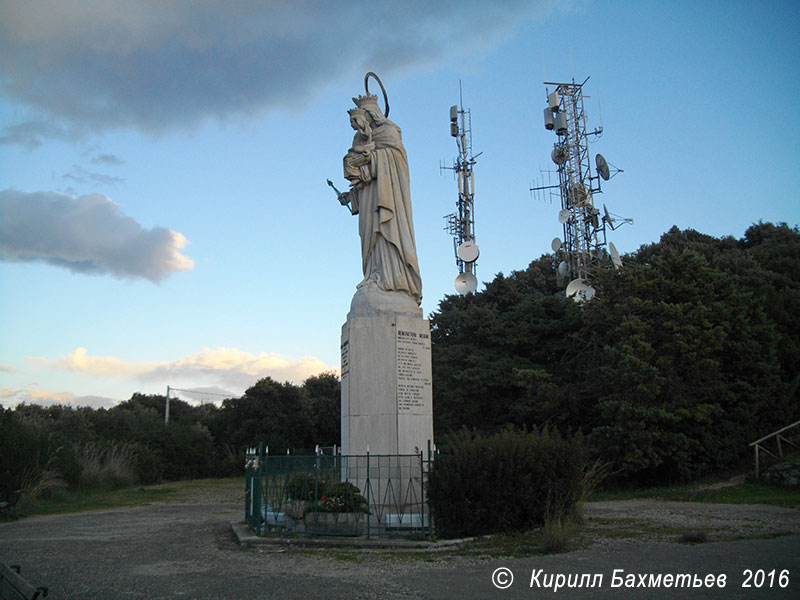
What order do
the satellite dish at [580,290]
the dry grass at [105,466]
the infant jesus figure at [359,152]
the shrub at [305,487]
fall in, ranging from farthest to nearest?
the satellite dish at [580,290] → the dry grass at [105,466] → the infant jesus figure at [359,152] → the shrub at [305,487]

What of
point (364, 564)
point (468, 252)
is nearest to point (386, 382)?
point (364, 564)

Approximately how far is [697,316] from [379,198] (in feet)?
38.9

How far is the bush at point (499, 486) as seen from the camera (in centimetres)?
982

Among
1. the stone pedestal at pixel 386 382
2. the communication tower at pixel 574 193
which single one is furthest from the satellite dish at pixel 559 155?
the stone pedestal at pixel 386 382

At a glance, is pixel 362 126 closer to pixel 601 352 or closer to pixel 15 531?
pixel 15 531

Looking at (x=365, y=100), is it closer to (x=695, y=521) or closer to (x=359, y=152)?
(x=359, y=152)

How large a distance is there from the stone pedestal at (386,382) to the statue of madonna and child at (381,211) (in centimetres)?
37

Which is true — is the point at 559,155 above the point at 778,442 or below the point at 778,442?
above

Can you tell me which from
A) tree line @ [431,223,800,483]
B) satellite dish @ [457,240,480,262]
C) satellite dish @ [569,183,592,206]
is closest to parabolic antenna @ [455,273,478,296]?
satellite dish @ [457,240,480,262]

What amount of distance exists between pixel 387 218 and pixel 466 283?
881 inches

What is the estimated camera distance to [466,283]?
3541 cm

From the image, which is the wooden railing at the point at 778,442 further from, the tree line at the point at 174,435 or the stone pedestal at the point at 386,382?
the tree line at the point at 174,435

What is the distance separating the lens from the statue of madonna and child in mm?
13203

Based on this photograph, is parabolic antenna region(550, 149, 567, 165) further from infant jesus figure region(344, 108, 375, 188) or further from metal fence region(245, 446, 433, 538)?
metal fence region(245, 446, 433, 538)
